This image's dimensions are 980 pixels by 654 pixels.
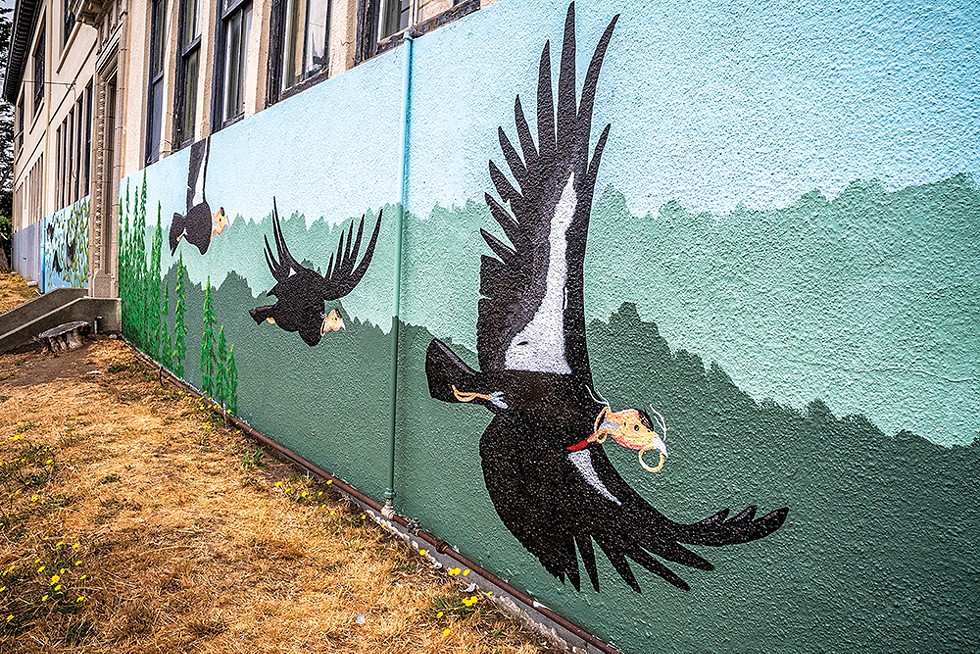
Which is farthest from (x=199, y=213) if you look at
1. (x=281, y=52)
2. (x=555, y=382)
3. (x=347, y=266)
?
(x=555, y=382)

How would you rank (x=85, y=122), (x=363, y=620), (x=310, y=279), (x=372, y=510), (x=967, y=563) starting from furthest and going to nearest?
1. (x=85, y=122)
2. (x=310, y=279)
3. (x=372, y=510)
4. (x=363, y=620)
5. (x=967, y=563)

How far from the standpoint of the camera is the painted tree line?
6.03 meters

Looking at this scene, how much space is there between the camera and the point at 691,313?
7.10ft

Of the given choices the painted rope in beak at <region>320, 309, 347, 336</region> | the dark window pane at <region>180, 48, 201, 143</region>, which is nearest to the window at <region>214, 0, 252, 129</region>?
the dark window pane at <region>180, 48, 201, 143</region>

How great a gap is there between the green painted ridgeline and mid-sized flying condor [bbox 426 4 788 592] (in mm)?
74

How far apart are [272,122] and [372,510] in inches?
121

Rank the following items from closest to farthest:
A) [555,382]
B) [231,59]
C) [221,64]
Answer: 1. [555,382]
2. [231,59]
3. [221,64]

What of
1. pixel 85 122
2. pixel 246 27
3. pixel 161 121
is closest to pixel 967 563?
pixel 246 27

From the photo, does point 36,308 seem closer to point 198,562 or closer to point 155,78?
point 155,78

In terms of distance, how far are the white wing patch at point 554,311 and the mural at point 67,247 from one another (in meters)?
10.8

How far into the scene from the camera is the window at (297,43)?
15.1 ft

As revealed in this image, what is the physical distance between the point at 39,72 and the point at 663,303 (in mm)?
22269

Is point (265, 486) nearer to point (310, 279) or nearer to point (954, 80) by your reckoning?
point (310, 279)

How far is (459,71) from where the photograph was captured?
3170mm
